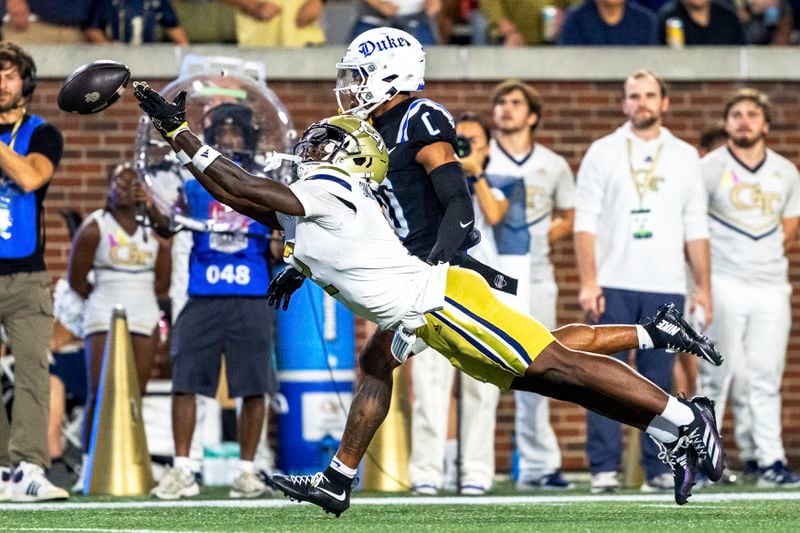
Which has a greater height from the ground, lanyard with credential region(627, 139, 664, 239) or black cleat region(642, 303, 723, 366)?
lanyard with credential region(627, 139, 664, 239)

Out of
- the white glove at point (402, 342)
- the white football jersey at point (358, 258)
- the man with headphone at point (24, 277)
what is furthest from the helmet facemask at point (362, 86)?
the man with headphone at point (24, 277)

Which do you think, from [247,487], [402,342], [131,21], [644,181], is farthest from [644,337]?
[131,21]

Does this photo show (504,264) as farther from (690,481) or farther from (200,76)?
(690,481)

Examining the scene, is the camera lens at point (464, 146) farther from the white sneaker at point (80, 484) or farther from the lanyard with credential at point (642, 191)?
the white sneaker at point (80, 484)

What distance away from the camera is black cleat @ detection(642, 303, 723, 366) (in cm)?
737

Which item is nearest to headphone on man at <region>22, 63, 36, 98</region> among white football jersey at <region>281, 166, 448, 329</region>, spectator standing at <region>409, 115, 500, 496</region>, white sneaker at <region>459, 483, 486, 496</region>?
white football jersey at <region>281, 166, 448, 329</region>

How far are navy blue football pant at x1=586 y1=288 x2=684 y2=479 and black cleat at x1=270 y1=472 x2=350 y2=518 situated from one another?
8.59 ft

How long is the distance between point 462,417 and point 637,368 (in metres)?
0.99

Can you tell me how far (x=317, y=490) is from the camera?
7094 millimetres

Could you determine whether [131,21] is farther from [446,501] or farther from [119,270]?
[446,501]

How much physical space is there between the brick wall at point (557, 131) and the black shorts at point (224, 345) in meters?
2.84

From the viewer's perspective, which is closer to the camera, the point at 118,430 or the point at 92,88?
the point at 92,88

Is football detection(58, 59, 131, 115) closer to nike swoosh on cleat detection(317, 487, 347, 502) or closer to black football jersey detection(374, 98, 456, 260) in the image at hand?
black football jersey detection(374, 98, 456, 260)

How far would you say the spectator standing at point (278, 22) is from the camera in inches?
477
